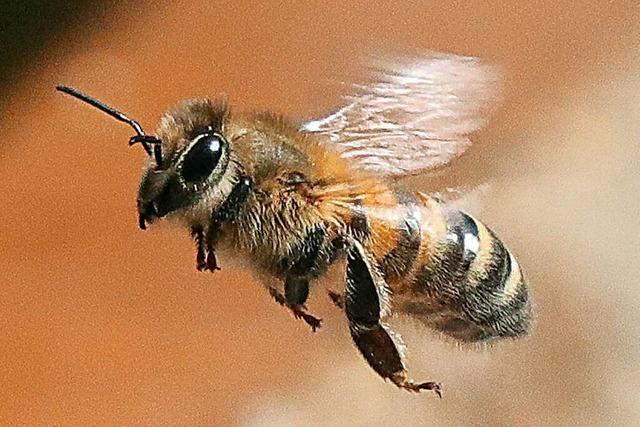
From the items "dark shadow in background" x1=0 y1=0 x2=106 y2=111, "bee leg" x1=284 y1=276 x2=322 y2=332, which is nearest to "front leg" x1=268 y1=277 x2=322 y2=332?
"bee leg" x1=284 y1=276 x2=322 y2=332

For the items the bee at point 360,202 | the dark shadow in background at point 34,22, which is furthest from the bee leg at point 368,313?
the dark shadow in background at point 34,22

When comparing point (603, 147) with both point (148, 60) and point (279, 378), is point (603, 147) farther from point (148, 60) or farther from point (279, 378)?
point (148, 60)

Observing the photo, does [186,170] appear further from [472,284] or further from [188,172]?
[472,284]

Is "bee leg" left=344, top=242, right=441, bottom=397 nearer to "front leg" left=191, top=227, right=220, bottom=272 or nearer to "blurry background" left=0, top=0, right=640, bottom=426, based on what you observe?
"front leg" left=191, top=227, right=220, bottom=272

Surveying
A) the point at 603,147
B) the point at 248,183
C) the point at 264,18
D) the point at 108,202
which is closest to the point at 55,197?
the point at 108,202

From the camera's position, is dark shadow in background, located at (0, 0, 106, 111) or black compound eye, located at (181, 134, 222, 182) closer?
black compound eye, located at (181, 134, 222, 182)

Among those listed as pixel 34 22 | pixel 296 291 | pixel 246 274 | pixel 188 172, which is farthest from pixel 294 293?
pixel 34 22
